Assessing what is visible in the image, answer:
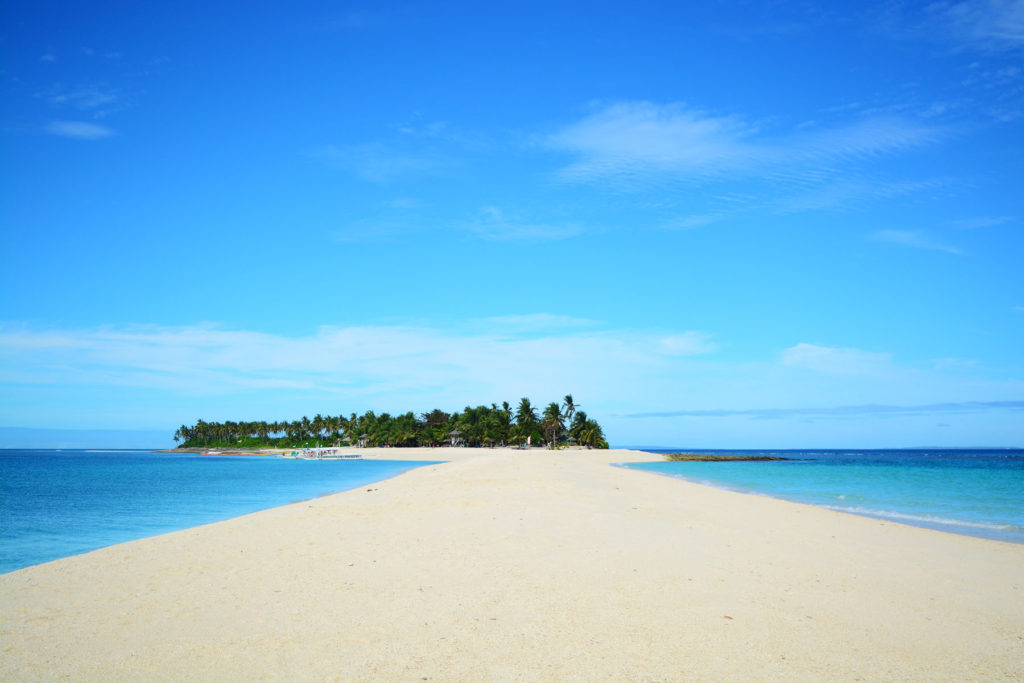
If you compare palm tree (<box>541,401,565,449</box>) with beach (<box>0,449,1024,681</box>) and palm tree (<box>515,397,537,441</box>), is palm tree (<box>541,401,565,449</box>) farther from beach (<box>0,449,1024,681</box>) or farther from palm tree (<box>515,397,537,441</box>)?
beach (<box>0,449,1024,681</box>)

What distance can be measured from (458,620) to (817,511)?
60.7 ft

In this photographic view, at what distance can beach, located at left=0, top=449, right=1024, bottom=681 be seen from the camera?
6.66 metres

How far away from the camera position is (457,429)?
134 metres

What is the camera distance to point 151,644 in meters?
7.26

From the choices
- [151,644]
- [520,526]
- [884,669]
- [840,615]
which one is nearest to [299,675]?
[151,644]

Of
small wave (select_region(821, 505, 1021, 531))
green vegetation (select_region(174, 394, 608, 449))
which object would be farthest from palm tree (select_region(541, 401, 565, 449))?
small wave (select_region(821, 505, 1021, 531))

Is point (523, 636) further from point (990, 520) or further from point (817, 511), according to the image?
point (990, 520)

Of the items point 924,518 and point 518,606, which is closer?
point 518,606

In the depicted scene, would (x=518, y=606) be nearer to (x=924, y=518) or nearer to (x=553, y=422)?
(x=924, y=518)

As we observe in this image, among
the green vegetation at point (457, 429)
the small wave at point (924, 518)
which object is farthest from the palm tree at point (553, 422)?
the small wave at point (924, 518)

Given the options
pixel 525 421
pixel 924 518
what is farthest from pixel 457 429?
pixel 924 518

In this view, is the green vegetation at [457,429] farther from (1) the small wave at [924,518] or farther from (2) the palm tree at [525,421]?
(1) the small wave at [924,518]

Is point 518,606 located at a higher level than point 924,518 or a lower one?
higher

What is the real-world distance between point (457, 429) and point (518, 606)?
4994 inches
